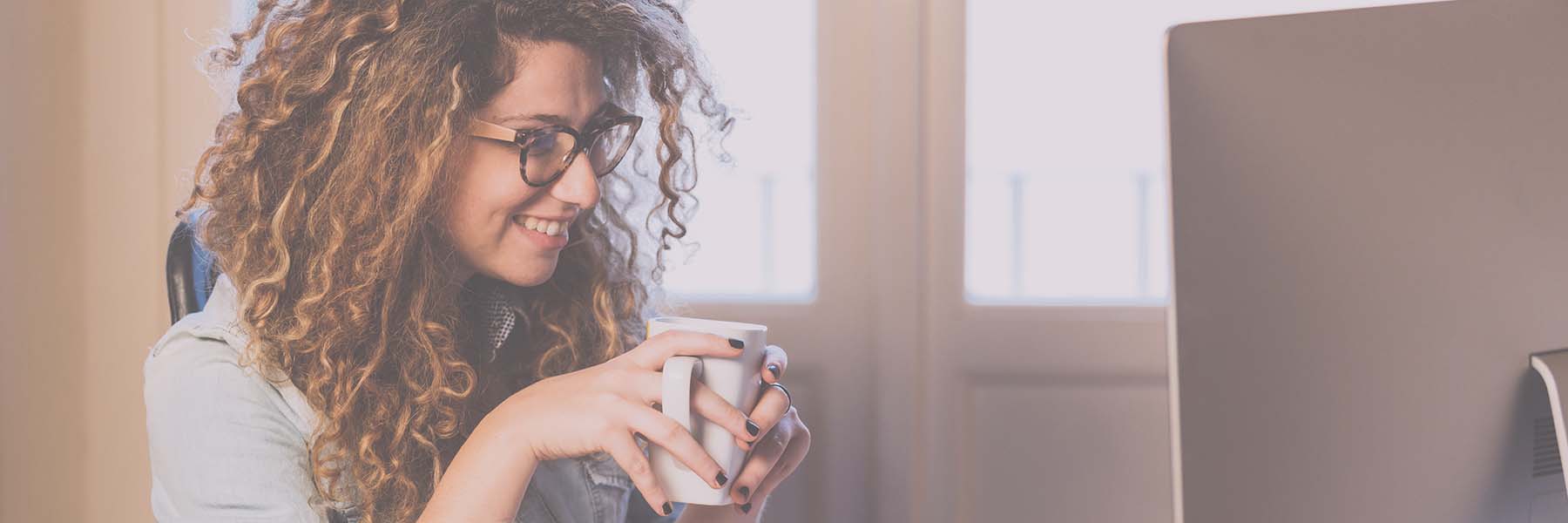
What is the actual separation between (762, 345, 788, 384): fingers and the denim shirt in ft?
1.18

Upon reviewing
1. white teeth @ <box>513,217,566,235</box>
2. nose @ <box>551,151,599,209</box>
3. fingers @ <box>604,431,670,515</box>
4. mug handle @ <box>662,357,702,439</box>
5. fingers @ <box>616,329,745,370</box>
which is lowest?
fingers @ <box>604,431,670,515</box>

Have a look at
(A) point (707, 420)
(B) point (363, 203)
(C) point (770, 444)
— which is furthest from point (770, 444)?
(B) point (363, 203)

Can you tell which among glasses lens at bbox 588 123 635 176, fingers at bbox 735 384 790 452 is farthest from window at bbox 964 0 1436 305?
fingers at bbox 735 384 790 452

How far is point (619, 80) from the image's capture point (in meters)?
1.08

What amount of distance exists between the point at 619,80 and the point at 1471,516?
77 cm

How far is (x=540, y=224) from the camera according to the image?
983 millimetres

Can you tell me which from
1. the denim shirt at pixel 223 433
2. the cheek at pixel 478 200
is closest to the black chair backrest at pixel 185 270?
the denim shirt at pixel 223 433

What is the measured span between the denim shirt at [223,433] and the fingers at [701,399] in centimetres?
29

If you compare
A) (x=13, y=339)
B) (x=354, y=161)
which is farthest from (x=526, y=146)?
(x=13, y=339)

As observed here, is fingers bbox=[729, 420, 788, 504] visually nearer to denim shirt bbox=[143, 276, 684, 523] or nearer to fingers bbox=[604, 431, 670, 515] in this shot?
fingers bbox=[604, 431, 670, 515]

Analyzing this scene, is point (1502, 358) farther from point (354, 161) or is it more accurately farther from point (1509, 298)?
point (354, 161)

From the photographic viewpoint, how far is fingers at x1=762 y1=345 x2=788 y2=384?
0.81 meters

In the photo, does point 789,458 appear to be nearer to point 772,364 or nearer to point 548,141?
point 772,364

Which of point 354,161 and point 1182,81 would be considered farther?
point 354,161
